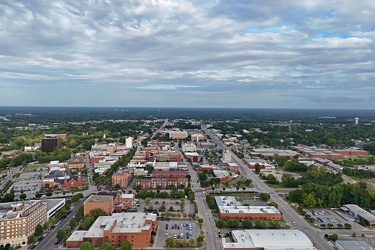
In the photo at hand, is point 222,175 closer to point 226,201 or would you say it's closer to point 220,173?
point 220,173

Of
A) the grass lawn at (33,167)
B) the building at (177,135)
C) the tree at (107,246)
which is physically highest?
the building at (177,135)

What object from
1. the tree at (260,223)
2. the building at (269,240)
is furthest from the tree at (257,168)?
the building at (269,240)

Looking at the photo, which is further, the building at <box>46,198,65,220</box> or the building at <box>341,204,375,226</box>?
the building at <box>46,198,65,220</box>

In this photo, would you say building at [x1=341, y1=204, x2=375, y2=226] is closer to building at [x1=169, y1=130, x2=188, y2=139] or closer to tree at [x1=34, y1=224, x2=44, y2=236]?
tree at [x1=34, y1=224, x2=44, y2=236]

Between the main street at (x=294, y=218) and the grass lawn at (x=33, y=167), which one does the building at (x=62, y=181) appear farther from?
the main street at (x=294, y=218)

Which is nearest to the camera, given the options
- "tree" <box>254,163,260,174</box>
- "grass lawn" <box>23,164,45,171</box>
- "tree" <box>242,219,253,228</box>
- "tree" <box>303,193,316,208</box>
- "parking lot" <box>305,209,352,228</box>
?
"tree" <box>242,219,253,228</box>

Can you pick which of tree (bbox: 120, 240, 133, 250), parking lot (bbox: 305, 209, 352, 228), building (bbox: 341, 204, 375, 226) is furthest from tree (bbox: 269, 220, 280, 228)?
tree (bbox: 120, 240, 133, 250)
